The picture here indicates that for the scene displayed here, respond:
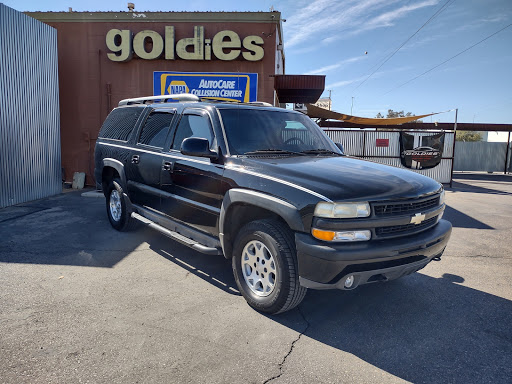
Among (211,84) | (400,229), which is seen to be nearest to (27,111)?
(211,84)

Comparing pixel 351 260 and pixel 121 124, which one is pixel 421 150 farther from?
pixel 351 260

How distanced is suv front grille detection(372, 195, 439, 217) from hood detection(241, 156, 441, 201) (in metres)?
0.06

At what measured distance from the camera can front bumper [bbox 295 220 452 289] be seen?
9.25ft

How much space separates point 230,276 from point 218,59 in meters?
8.61

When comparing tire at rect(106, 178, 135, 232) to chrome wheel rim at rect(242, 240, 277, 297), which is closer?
chrome wheel rim at rect(242, 240, 277, 297)

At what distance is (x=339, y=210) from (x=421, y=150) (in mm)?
14033

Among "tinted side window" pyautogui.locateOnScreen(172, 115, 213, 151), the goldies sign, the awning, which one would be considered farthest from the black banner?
"tinted side window" pyautogui.locateOnScreen(172, 115, 213, 151)

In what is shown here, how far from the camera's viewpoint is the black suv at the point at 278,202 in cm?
290

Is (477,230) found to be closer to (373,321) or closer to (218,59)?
(373,321)

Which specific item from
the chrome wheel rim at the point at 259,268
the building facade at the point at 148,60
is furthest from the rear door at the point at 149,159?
the building facade at the point at 148,60

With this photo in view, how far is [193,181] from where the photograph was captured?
4109 mm

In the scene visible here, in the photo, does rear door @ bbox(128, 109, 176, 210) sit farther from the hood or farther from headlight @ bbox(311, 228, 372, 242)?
headlight @ bbox(311, 228, 372, 242)

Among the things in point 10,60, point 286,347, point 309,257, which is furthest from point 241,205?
point 10,60

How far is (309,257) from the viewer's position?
113 inches
